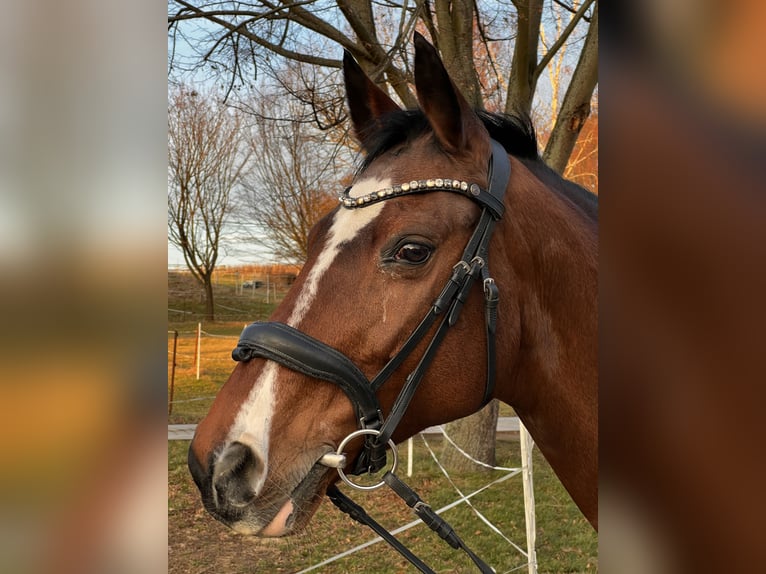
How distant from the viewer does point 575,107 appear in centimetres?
585

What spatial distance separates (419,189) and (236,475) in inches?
38.6

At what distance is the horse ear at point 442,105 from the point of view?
66.2 inches

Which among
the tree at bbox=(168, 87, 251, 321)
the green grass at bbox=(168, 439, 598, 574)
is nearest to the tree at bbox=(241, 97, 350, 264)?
the tree at bbox=(168, 87, 251, 321)

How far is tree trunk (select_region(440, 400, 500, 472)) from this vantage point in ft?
23.7

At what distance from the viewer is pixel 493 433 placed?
23.9 ft

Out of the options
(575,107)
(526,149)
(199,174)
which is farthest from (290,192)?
(526,149)

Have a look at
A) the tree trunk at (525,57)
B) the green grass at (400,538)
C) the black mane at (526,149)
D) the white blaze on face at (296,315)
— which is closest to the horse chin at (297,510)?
the white blaze on face at (296,315)

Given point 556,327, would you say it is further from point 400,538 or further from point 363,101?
→ point 400,538

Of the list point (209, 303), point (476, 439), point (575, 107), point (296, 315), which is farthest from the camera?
point (209, 303)

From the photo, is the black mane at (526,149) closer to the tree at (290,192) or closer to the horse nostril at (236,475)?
the horse nostril at (236,475)

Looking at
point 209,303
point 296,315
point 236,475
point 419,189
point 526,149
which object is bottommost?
point 209,303
